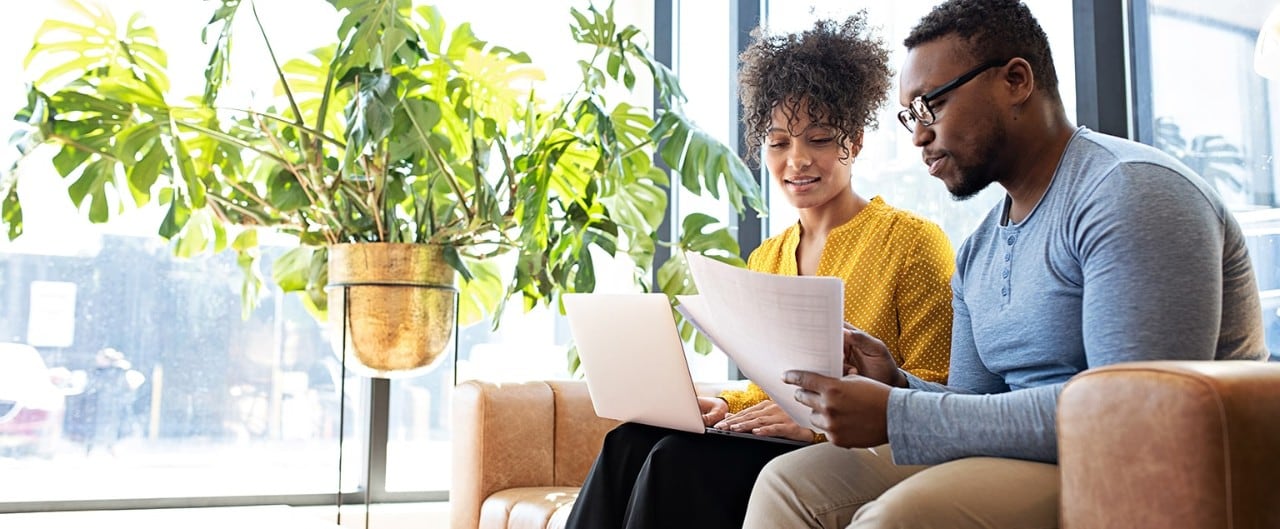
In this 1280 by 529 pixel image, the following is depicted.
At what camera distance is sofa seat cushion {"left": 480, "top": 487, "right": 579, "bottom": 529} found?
6.23ft

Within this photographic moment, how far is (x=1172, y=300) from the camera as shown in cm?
99

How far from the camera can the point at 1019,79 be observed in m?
1.27

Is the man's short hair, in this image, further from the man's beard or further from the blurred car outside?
the blurred car outside

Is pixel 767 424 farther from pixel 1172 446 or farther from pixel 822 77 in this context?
pixel 1172 446

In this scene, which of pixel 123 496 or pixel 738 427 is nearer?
pixel 738 427

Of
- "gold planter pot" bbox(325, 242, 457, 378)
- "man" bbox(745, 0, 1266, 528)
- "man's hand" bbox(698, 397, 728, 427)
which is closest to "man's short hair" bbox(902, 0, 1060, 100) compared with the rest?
"man" bbox(745, 0, 1266, 528)

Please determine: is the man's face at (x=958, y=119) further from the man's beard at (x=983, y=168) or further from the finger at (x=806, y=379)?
the finger at (x=806, y=379)

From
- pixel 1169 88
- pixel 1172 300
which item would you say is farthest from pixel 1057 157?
pixel 1169 88

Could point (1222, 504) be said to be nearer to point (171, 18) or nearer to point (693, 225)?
point (693, 225)

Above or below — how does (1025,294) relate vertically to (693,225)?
below

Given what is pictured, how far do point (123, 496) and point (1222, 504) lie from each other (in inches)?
112

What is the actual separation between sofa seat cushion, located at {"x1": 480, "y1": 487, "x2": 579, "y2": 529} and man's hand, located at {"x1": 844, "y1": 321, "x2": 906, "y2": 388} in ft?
2.12

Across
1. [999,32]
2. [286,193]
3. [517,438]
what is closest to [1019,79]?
[999,32]

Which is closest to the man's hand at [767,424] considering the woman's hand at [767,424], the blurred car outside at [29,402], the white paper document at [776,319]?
the woman's hand at [767,424]
